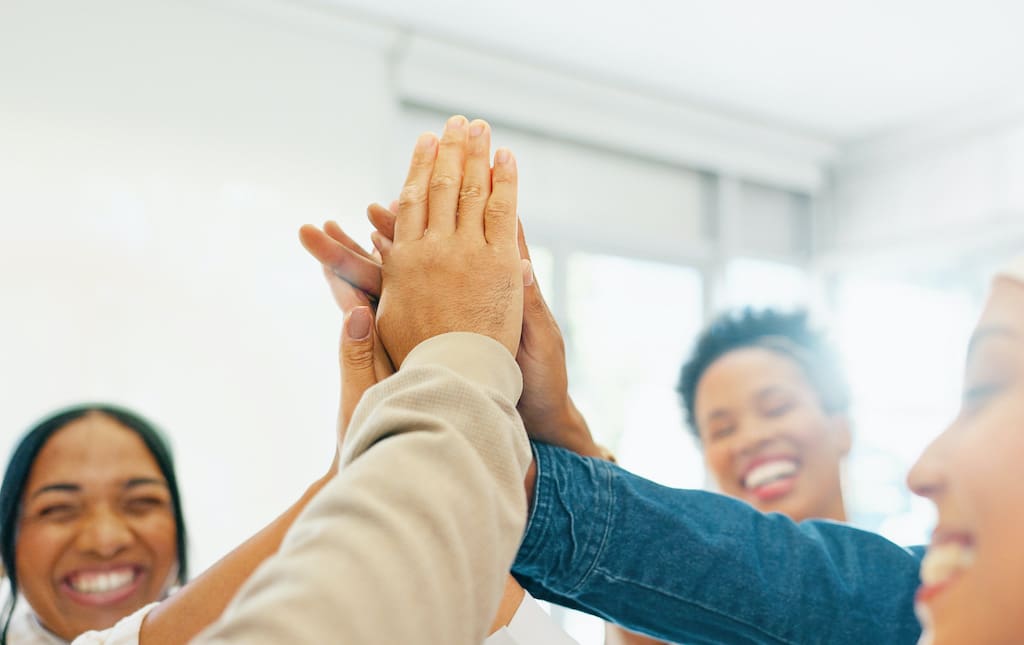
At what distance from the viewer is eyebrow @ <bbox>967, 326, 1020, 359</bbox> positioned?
584 mm

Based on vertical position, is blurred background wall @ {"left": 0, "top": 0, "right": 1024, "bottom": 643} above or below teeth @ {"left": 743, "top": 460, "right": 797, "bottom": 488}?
above


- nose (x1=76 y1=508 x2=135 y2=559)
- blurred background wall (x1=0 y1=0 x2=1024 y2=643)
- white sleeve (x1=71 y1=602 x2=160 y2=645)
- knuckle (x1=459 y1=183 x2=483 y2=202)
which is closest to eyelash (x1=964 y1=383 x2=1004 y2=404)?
knuckle (x1=459 y1=183 x2=483 y2=202)

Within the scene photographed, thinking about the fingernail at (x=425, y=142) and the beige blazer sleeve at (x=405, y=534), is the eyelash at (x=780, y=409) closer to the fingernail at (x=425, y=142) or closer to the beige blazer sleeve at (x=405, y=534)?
the fingernail at (x=425, y=142)

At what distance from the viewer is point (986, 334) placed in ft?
1.96

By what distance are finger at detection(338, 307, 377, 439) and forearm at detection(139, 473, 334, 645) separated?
6.2 inches

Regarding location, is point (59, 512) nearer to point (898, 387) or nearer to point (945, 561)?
point (945, 561)

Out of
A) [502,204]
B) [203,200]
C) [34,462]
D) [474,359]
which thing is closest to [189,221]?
[203,200]

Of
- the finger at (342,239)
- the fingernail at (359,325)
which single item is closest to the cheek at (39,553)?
the finger at (342,239)

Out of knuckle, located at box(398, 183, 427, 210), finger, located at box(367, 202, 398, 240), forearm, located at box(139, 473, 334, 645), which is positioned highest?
finger, located at box(367, 202, 398, 240)

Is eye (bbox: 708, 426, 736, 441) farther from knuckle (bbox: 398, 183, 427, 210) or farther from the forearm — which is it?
knuckle (bbox: 398, 183, 427, 210)

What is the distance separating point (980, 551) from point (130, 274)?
321 cm

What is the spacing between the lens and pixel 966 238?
4.55m

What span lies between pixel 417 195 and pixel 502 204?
3.0 inches

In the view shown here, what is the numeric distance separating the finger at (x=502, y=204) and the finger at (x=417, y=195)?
Answer: 6cm
